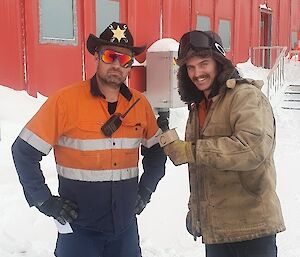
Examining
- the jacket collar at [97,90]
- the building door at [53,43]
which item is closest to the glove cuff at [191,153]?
the jacket collar at [97,90]

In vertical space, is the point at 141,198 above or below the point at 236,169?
below

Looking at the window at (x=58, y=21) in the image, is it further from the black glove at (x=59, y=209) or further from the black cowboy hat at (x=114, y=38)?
the black glove at (x=59, y=209)

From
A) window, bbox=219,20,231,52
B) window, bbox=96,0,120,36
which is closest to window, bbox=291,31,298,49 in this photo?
window, bbox=219,20,231,52

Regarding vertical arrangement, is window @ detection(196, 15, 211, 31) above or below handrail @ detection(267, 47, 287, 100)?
above

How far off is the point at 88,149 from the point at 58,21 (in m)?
4.74

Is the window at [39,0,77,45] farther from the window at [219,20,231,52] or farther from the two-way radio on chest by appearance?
the window at [219,20,231,52]

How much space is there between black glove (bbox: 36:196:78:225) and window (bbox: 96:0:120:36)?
5.52 m

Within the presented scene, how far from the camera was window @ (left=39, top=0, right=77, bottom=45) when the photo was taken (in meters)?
6.42

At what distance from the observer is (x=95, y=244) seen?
2.41 meters

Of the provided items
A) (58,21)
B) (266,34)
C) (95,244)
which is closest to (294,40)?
(266,34)

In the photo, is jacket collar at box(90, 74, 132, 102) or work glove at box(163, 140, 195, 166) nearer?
work glove at box(163, 140, 195, 166)

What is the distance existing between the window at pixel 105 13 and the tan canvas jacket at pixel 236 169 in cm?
560

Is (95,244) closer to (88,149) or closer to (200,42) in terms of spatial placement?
(88,149)

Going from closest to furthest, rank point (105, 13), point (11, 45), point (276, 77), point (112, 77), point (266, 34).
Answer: point (112, 77) → point (11, 45) → point (105, 13) → point (276, 77) → point (266, 34)
